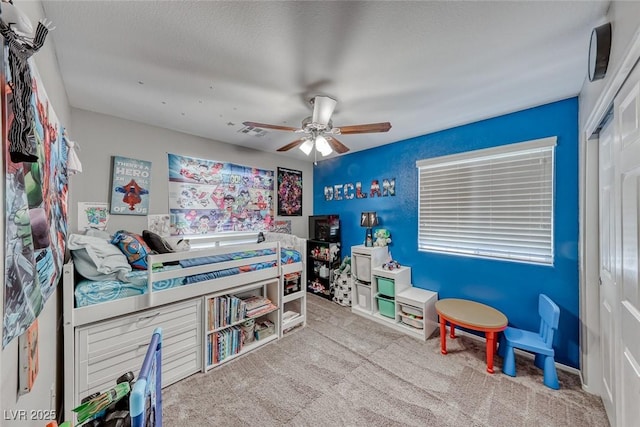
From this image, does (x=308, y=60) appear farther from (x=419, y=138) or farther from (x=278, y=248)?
(x=419, y=138)

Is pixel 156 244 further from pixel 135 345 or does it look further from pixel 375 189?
pixel 375 189

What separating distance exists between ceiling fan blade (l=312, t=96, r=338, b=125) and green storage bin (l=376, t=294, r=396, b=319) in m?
2.23

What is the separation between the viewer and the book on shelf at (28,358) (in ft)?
2.87

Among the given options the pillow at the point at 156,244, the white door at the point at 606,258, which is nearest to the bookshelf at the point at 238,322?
the pillow at the point at 156,244

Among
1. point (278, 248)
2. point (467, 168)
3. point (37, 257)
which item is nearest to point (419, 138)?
point (467, 168)

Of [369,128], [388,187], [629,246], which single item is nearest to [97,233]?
[369,128]

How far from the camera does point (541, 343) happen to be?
194 centimetres

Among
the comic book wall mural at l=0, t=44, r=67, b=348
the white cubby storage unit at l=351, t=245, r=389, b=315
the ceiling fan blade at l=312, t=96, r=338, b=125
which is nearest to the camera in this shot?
the comic book wall mural at l=0, t=44, r=67, b=348

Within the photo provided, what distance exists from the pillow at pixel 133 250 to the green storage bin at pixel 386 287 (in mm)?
2529

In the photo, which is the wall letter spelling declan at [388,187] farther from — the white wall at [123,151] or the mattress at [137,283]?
the white wall at [123,151]

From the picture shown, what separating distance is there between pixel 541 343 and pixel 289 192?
Answer: 3576 millimetres

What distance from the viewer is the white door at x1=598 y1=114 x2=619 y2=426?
4.82ft

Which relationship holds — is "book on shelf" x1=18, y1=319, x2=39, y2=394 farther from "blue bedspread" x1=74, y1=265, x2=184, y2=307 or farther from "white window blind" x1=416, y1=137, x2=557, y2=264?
"white window blind" x1=416, y1=137, x2=557, y2=264

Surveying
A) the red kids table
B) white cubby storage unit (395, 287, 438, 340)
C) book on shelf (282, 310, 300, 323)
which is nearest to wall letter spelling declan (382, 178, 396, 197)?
white cubby storage unit (395, 287, 438, 340)
